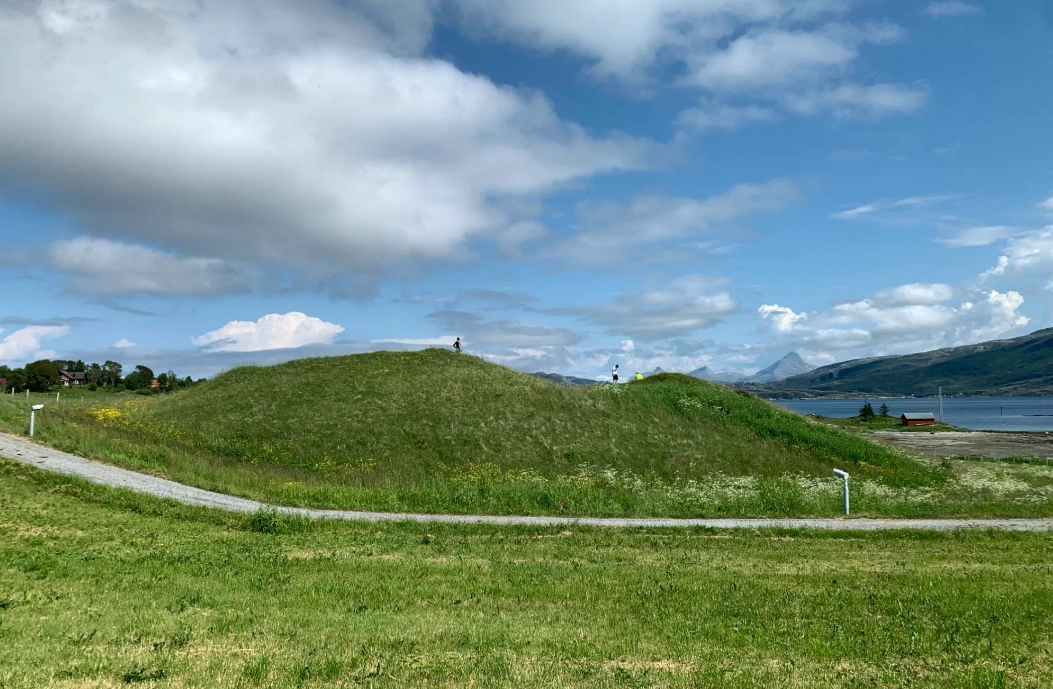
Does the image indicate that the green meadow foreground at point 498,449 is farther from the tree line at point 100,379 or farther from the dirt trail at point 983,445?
the tree line at point 100,379

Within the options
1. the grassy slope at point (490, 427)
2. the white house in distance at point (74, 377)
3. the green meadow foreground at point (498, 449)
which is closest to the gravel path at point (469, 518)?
the green meadow foreground at point (498, 449)

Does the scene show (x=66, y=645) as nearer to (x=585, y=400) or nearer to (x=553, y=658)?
(x=553, y=658)

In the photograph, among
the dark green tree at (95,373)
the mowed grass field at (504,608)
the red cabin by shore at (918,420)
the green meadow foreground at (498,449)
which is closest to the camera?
the mowed grass field at (504,608)

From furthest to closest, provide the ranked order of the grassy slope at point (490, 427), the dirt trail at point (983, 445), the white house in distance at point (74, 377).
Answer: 1. the white house in distance at point (74, 377)
2. the dirt trail at point (983, 445)
3. the grassy slope at point (490, 427)

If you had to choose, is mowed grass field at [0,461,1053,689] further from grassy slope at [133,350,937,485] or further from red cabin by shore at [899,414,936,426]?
red cabin by shore at [899,414,936,426]

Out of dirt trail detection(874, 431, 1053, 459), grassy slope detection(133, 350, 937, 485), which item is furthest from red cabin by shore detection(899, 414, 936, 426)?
grassy slope detection(133, 350, 937, 485)

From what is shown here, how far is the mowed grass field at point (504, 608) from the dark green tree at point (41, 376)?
129m

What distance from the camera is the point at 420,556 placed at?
16125 millimetres

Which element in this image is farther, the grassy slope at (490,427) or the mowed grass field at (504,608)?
the grassy slope at (490,427)

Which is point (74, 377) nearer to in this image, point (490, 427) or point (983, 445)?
point (490, 427)

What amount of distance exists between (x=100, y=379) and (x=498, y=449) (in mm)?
142895

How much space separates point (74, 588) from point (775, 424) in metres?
42.3

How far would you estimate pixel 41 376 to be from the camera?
12512 cm

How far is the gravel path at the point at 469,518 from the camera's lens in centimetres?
2152
